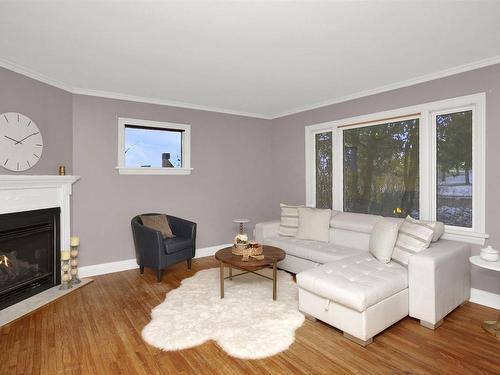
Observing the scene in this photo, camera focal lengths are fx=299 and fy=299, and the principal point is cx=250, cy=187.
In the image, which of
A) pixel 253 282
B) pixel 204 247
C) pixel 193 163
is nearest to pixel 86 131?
pixel 193 163

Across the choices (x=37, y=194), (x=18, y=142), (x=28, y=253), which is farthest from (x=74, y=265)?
(x=18, y=142)

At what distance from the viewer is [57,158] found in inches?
150

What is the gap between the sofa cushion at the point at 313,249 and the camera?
3.62m

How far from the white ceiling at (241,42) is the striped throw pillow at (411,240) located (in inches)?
69.1

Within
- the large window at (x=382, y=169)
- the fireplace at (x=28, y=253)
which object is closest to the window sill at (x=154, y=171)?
the fireplace at (x=28, y=253)

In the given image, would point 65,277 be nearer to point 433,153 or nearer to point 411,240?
point 411,240

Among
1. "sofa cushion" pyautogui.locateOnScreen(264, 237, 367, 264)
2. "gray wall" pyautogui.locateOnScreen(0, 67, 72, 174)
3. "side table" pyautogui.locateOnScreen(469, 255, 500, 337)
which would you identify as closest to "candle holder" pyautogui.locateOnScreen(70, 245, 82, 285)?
"gray wall" pyautogui.locateOnScreen(0, 67, 72, 174)

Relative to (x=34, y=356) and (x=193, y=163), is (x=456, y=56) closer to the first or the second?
(x=193, y=163)

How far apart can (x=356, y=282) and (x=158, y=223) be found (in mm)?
2920

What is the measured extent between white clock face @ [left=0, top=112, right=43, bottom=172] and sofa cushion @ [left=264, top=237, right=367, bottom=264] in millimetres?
3221

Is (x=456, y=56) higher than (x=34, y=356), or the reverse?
(x=456, y=56)

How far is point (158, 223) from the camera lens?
4.42 metres

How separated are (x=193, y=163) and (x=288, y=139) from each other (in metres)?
1.84

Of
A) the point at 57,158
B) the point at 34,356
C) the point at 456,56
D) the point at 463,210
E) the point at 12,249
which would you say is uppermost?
the point at 456,56
